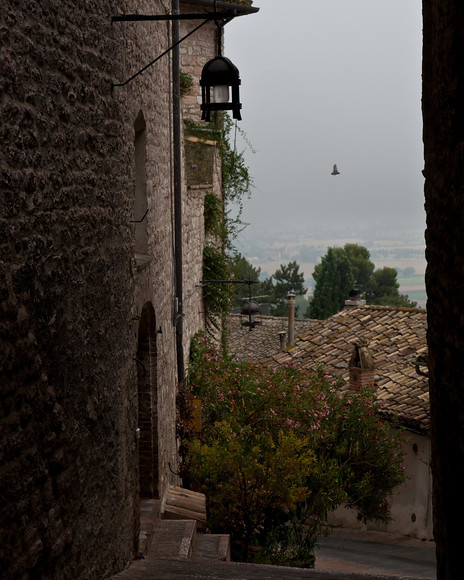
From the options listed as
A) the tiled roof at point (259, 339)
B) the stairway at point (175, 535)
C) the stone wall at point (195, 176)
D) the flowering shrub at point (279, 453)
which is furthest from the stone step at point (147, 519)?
the tiled roof at point (259, 339)

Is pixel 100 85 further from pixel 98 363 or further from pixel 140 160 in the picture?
pixel 140 160

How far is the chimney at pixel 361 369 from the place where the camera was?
51.2ft

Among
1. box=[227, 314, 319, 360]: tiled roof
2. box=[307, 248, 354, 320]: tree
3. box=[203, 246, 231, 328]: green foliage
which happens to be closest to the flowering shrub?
box=[203, 246, 231, 328]: green foliage

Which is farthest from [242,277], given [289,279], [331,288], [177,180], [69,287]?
[289,279]

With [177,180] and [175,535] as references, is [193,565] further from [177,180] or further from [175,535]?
[177,180]

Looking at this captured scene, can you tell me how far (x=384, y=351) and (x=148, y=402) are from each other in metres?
10.9

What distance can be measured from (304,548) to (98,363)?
21.5ft

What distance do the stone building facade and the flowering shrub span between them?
2770 millimetres

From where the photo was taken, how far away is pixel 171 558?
5973 millimetres

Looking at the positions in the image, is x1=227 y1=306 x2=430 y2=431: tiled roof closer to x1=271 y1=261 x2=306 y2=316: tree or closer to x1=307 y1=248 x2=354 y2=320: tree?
x1=307 y1=248 x2=354 y2=320: tree

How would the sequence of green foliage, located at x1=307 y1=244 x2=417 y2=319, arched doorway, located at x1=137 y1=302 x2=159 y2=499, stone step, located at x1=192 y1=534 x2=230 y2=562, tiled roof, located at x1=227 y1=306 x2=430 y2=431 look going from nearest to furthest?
→ stone step, located at x1=192 y1=534 x2=230 y2=562 < arched doorway, located at x1=137 y1=302 x2=159 y2=499 < tiled roof, located at x1=227 y1=306 x2=430 y2=431 < green foliage, located at x1=307 y1=244 x2=417 y2=319

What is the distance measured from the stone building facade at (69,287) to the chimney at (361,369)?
970cm

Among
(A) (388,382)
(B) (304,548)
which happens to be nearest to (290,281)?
(A) (388,382)

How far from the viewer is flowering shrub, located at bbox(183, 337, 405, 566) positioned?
326 inches
